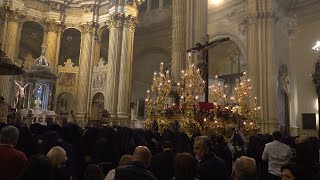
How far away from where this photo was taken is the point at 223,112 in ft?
38.9

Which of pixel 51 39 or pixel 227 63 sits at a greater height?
pixel 51 39

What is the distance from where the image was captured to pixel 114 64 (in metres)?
23.9

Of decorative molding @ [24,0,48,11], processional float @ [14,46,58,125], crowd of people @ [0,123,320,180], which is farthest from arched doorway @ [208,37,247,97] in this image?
crowd of people @ [0,123,320,180]

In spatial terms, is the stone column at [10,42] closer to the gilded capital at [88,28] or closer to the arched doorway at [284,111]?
the gilded capital at [88,28]

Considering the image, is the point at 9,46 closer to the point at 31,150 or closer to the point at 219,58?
the point at 219,58

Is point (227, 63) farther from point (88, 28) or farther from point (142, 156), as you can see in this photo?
point (142, 156)

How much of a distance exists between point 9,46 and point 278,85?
1922cm

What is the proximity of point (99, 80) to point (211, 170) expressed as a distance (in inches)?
878

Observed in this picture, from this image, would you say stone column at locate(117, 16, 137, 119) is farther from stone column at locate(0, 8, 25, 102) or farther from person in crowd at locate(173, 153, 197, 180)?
person in crowd at locate(173, 153, 197, 180)

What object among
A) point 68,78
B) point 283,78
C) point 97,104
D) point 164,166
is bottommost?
point 164,166

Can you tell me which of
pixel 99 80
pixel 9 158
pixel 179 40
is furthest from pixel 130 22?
pixel 9 158

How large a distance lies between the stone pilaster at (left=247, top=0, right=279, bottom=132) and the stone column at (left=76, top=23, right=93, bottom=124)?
13255 mm

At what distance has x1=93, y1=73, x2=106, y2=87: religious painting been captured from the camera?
83.2 feet

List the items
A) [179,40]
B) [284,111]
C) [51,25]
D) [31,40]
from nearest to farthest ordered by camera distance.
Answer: [179,40] < [284,111] < [51,25] < [31,40]
